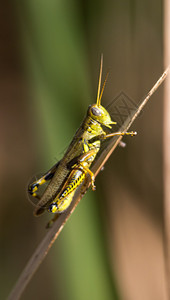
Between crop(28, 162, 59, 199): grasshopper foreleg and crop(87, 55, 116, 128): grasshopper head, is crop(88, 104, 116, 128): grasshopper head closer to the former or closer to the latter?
crop(87, 55, 116, 128): grasshopper head

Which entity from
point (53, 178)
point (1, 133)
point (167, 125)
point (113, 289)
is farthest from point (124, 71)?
point (113, 289)

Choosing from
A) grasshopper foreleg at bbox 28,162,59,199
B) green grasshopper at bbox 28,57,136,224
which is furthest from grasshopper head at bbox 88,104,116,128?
grasshopper foreleg at bbox 28,162,59,199

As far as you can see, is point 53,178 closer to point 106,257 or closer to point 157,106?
point 106,257

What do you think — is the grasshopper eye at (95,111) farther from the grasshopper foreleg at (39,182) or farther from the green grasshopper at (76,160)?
the grasshopper foreleg at (39,182)

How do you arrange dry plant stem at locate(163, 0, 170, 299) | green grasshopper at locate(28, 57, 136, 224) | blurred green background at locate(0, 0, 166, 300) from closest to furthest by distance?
1. dry plant stem at locate(163, 0, 170, 299)
2. blurred green background at locate(0, 0, 166, 300)
3. green grasshopper at locate(28, 57, 136, 224)

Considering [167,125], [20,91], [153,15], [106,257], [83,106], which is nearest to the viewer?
[167,125]

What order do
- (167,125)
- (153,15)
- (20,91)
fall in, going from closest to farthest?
(167,125) < (153,15) < (20,91)
